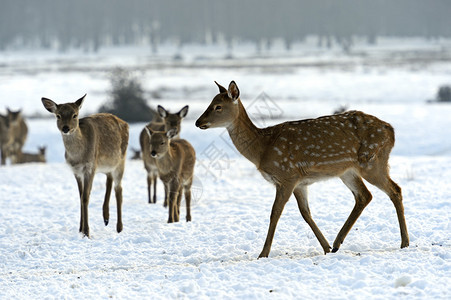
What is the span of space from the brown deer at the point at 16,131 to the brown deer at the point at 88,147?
38.4 feet

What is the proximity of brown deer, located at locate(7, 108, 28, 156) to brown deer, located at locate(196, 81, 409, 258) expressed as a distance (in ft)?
50.9

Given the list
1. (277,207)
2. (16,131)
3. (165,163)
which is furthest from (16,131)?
(277,207)

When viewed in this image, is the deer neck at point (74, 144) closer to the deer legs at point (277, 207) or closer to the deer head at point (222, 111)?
the deer head at point (222, 111)

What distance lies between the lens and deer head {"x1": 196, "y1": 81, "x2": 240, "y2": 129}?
888cm

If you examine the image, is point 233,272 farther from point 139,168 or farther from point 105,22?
point 105,22

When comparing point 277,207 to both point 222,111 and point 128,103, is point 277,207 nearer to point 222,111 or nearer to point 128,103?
point 222,111

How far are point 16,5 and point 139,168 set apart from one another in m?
136

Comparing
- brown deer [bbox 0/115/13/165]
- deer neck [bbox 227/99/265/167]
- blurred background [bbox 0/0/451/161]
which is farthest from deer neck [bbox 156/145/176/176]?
blurred background [bbox 0/0/451/161]

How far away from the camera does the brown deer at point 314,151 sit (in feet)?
28.0

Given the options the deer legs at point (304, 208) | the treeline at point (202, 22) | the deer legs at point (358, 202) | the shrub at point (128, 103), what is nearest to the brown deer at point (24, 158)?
the shrub at point (128, 103)

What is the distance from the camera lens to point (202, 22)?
136750 mm

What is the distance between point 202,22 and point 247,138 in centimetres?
13063

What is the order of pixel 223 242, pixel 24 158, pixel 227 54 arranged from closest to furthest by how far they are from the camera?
pixel 223 242 → pixel 24 158 → pixel 227 54

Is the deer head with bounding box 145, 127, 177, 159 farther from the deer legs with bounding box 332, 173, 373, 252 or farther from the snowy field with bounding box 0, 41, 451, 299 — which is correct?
the deer legs with bounding box 332, 173, 373, 252
